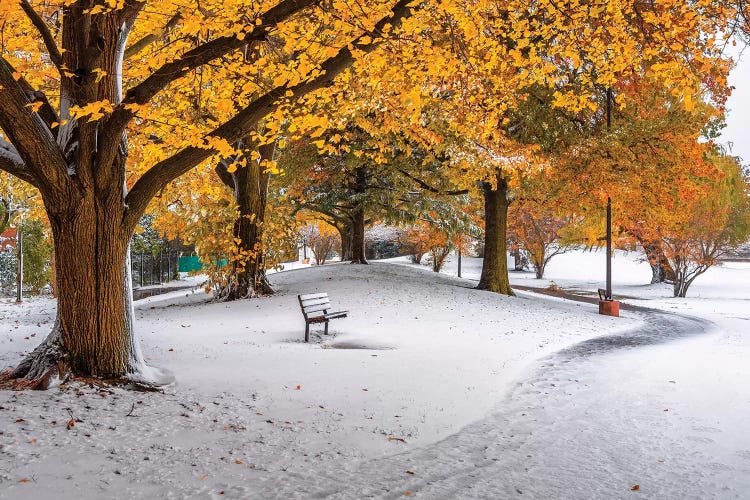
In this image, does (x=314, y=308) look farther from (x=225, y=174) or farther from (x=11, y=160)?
(x=225, y=174)

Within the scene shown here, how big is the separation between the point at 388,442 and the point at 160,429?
2138 mm

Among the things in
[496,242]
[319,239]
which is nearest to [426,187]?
[496,242]

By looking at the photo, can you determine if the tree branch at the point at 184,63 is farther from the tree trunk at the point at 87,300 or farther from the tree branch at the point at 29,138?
the tree trunk at the point at 87,300

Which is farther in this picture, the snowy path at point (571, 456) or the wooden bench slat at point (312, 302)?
the wooden bench slat at point (312, 302)

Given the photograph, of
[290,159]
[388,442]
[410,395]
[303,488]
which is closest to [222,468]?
[303,488]

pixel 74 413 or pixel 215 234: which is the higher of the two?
pixel 215 234

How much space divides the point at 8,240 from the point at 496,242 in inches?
844

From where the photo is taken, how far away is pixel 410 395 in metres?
7.76

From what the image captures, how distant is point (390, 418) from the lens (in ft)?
22.2

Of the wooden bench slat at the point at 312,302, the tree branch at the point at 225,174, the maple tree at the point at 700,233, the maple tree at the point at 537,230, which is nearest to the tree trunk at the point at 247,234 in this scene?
the tree branch at the point at 225,174

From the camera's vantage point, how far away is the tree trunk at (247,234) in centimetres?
1738

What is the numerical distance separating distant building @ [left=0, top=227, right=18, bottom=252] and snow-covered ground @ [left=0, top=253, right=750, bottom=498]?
1533 cm

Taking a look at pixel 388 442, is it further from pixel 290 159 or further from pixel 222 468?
pixel 290 159

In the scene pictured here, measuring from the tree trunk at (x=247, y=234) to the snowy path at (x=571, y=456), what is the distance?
417 inches
